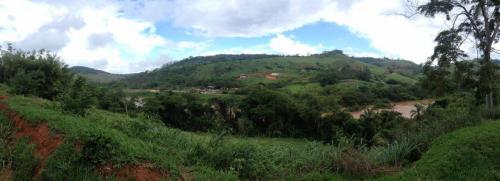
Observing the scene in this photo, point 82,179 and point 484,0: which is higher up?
point 484,0

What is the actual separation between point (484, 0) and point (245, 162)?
1287 centimetres

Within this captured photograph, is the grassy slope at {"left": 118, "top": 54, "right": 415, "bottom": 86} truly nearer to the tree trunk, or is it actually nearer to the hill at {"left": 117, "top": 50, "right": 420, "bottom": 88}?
the hill at {"left": 117, "top": 50, "right": 420, "bottom": 88}

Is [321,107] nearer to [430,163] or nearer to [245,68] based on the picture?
[430,163]

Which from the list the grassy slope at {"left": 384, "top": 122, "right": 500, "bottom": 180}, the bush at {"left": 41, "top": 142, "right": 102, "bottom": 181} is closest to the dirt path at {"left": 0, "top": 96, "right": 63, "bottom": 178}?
the bush at {"left": 41, "top": 142, "right": 102, "bottom": 181}

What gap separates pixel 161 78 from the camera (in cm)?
12512

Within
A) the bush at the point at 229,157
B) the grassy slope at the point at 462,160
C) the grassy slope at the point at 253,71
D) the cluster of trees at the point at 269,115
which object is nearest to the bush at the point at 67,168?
the bush at the point at 229,157

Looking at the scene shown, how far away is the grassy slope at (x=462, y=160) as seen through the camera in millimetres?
6508

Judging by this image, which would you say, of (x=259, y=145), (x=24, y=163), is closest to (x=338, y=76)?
(x=259, y=145)

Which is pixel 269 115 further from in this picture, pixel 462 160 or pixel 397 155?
pixel 462 160

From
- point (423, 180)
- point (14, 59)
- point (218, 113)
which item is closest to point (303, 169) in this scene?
point (423, 180)

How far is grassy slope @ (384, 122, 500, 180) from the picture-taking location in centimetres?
651

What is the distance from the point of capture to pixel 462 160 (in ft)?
22.5

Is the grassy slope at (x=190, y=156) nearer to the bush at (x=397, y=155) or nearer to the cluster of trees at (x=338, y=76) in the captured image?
the bush at (x=397, y=155)

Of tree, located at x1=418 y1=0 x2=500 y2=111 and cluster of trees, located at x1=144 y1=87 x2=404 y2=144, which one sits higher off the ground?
tree, located at x1=418 y1=0 x2=500 y2=111
